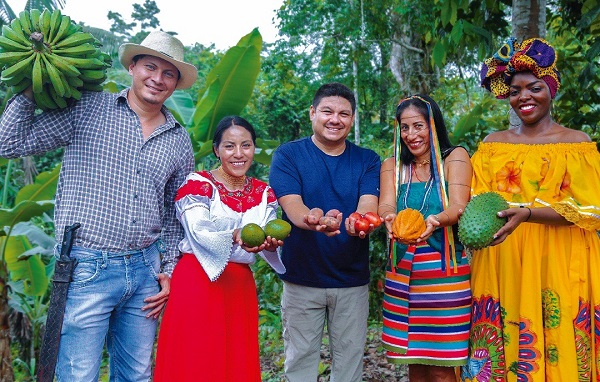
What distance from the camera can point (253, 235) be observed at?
256cm

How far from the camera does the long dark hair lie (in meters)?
2.88

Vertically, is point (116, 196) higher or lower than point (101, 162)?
lower

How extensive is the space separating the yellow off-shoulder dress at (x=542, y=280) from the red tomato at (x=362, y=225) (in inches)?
27.4

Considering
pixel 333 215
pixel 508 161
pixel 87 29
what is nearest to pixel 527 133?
pixel 508 161

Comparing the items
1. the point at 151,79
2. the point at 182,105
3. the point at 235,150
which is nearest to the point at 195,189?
the point at 235,150

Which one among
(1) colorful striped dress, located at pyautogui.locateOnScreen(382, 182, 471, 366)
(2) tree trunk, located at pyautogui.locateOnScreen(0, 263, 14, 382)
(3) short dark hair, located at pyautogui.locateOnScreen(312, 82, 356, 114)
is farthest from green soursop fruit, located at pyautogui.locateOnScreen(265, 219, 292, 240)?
(2) tree trunk, located at pyautogui.locateOnScreen(0, 263, 14, 382)

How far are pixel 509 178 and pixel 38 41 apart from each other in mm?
2425

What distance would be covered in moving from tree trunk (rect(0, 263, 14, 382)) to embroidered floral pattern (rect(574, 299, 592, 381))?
163 inches

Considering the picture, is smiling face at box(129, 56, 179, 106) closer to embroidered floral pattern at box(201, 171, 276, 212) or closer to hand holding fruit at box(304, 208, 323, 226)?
embroidered floral pattern at box(201, 171, 276, 212)

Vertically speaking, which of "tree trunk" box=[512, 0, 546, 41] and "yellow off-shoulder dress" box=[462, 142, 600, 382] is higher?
"tree trunk" box=[512, 0, 546, 41]

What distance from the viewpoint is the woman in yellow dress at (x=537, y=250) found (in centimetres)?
263

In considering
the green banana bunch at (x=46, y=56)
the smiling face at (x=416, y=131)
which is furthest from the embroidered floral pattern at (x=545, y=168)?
the green banana bunch at (x=46, y=56)

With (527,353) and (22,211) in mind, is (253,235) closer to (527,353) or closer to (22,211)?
(527,353)

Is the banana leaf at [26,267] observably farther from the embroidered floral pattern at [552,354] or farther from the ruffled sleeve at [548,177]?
the embroidered floral pattern at [552,354]
